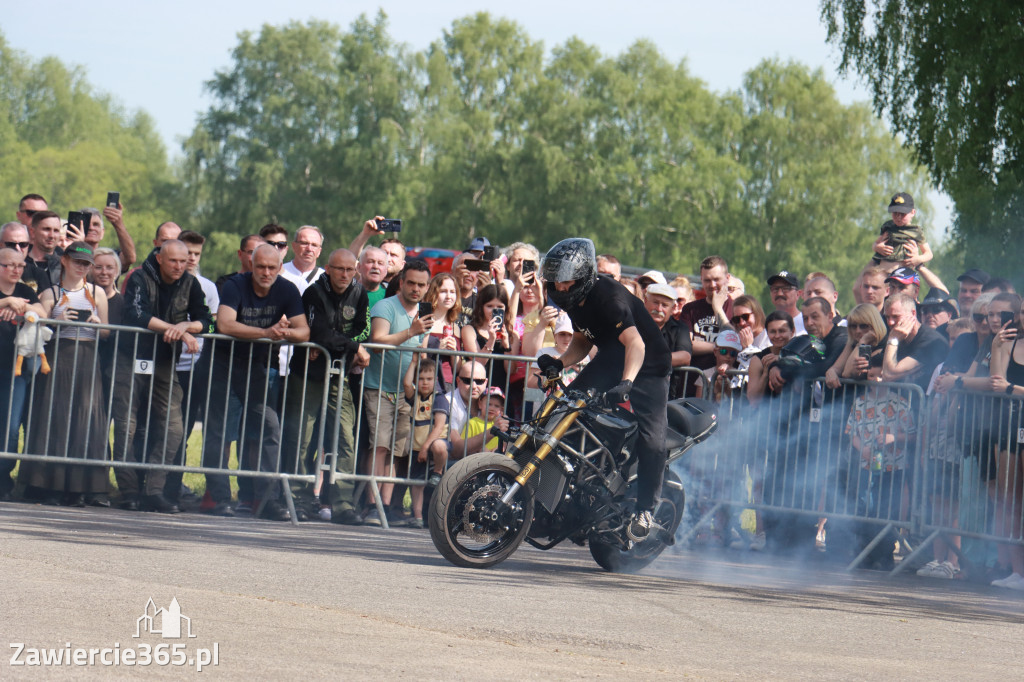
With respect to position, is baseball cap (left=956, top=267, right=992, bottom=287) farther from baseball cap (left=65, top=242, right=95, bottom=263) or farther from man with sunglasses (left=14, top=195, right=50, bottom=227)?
man with sunglasses (left=14, top=195, right=50, bottom=227)

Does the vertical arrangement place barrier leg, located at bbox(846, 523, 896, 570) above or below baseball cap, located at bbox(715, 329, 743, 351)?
below

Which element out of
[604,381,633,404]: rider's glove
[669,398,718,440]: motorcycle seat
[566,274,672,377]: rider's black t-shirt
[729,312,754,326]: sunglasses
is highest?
[729,312,754,326]: sunglasses

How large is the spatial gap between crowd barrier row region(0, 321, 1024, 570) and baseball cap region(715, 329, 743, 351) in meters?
0.54

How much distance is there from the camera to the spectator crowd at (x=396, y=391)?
10.2 metres

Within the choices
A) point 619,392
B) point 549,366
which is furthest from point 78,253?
point 619,392

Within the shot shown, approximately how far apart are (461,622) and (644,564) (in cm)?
276

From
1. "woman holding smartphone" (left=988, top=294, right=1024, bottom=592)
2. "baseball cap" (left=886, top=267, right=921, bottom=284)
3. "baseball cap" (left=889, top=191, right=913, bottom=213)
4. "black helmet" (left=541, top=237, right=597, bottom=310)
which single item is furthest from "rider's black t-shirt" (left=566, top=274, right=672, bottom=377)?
"baseball cap" (left=889, top=191, right=913, bottom=213)

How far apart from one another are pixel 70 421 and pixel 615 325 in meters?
4.53

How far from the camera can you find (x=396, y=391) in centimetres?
1097

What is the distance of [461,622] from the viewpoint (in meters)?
6.42

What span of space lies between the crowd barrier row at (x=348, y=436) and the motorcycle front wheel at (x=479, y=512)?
8.57 feet

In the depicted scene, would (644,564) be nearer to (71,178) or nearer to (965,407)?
(965,407)

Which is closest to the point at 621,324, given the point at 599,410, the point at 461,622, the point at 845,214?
the point at 599,410

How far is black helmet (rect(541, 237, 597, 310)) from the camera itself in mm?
8250
